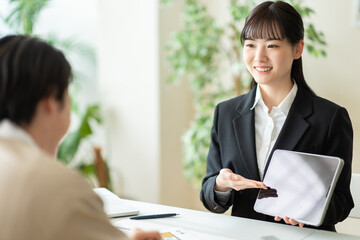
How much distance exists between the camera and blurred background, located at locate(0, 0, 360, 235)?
11.9ft

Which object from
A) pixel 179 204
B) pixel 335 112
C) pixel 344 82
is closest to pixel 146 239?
pixel 335 112

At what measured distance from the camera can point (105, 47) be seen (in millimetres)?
4094

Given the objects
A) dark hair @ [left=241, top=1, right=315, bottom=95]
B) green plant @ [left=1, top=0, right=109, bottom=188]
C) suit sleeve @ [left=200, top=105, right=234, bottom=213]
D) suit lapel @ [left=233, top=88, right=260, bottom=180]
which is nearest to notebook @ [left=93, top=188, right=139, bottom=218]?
suit sleeve @ [left=200, top=105, right=234, bottom=213]

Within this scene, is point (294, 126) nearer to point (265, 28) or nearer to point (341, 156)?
point (341, 156)

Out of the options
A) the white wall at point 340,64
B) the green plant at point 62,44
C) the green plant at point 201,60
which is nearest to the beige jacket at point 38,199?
the white wall at point 340,64

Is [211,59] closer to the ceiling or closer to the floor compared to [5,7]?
closer to the floor

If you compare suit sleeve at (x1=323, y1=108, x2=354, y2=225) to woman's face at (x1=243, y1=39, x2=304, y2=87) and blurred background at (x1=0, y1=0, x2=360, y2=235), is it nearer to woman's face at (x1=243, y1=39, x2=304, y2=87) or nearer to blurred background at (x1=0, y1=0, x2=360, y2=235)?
woman's face at (x1=243, y1=39, x2=304, y2=87)

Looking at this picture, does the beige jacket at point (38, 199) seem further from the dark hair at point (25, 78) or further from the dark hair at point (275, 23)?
the dark hair at point (275, 23)

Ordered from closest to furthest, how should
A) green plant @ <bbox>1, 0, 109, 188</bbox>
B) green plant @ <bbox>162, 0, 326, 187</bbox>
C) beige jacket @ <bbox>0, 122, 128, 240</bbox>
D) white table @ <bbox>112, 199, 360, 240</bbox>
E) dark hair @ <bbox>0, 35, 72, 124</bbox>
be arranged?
beige jacket @ <bbox>0, 122, 128, 240</bbox> < dark hair @ <bbox>0, 35, 72, 124</bbox> < white table @ <bbox>112, 199, 360, 240</bbox> < green plant @ <bbox>162, 0, 326, 187</bbox> < green plant @ <bbox>1, 0, 109, 188</bbox>

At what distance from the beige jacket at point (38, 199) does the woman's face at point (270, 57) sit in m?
1.07

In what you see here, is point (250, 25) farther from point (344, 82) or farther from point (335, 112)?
point (344, 82)

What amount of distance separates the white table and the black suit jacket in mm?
99

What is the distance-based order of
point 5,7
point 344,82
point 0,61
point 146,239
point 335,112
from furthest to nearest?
point 5,7 → point 344,82 → point 335,112 → point 146,239 → point 0,61

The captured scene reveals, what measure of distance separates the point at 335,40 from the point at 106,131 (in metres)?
2.06
